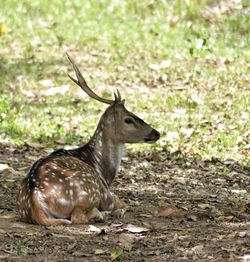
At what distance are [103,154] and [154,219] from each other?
1.11 metres

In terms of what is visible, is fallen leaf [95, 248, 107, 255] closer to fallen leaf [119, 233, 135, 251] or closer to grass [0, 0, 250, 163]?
fallen leaf [119, 233, 135, 251]

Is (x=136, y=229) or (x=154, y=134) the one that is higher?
(x=154, y=134)

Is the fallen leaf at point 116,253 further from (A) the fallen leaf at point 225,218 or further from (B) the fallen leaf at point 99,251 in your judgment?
(A) the fallen leaf at point 225,218

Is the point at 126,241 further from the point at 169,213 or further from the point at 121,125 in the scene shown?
the point at 121,125

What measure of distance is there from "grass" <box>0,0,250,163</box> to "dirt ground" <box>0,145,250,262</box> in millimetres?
645

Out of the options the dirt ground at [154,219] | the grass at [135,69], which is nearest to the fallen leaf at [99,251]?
the dirt ground at [154,219]

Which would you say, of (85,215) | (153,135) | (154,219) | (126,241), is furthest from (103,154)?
(126,241)

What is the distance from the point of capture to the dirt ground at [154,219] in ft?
20.9

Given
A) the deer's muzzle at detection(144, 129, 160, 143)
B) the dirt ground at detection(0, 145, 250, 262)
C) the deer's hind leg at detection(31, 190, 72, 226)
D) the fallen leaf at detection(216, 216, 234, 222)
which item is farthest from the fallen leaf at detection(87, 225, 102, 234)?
the deer's muzzle at detection(144, 129, 160, 143)

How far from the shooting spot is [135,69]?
46.2 ft

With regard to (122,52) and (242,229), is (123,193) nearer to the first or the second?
(242,229)

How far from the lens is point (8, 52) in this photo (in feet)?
47.7

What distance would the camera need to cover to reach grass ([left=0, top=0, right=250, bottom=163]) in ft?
37.5

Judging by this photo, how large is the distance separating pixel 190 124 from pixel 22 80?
312 centimetres
